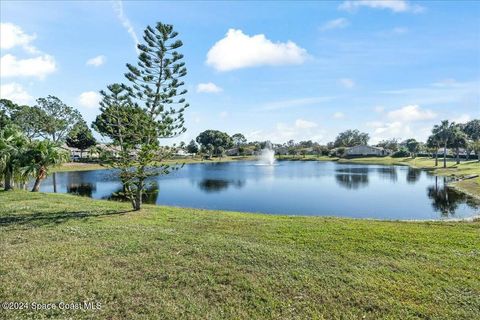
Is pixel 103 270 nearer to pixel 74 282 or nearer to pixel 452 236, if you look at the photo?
pixel 74 282

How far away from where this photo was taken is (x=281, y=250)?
7.28 m

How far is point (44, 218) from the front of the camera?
10562mm

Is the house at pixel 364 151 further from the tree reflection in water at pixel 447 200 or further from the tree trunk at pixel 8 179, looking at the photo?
the tree trunk at pixel 8 179

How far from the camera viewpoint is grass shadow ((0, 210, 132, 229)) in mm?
9727

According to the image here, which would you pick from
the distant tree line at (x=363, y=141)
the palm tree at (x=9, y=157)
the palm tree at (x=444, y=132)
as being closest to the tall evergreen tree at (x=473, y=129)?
the distant tree line at (x=363, y=141)

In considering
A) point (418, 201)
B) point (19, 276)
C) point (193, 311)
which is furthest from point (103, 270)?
point (418, 201)

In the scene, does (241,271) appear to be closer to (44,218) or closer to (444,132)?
(44,218)

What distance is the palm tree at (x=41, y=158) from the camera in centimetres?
1866

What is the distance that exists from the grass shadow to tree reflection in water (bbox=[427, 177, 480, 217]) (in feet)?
57.7

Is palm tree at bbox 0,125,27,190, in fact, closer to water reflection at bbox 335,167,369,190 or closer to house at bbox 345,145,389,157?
water reflection at bbox 335,167,369,190

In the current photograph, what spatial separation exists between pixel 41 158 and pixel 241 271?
57.6 feet

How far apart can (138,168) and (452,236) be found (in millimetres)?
10284

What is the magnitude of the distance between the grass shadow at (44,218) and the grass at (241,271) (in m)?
0.18

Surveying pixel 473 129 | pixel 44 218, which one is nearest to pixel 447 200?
pixel 44 218
